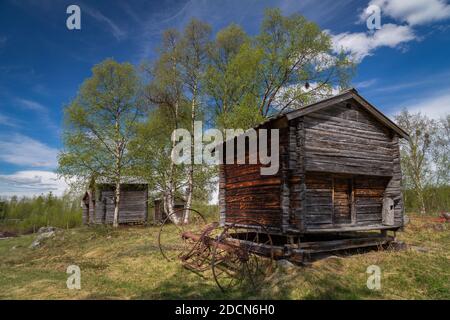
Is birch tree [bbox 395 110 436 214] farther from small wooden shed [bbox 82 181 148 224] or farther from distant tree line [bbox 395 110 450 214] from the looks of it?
small wooden shed [bbox 82 181 148 224]

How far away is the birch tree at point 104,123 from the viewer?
75.5ft

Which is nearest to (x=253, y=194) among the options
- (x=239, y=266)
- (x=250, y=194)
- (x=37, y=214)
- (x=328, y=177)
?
(x=250, y=194)

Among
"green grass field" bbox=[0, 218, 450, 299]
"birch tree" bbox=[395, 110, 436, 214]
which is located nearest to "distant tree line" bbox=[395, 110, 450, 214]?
"birch tree" bbox=[395, 110, 436, 214]

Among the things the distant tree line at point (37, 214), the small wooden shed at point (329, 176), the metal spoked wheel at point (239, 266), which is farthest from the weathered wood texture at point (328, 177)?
the distant tree line at point (37, 214)

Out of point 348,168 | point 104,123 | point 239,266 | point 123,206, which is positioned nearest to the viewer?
point 239,266

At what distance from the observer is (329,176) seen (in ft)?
38.1

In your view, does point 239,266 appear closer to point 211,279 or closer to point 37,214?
point 211,279

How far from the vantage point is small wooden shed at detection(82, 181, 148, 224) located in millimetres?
28016

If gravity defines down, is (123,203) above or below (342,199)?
below

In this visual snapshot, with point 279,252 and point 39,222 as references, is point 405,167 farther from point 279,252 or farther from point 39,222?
point 39,222

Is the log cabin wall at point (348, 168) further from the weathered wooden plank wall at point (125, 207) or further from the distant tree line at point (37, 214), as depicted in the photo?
the distant tree line at point (37, 214)

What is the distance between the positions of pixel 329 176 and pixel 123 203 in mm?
22112

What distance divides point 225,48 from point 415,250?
20.4 metres
